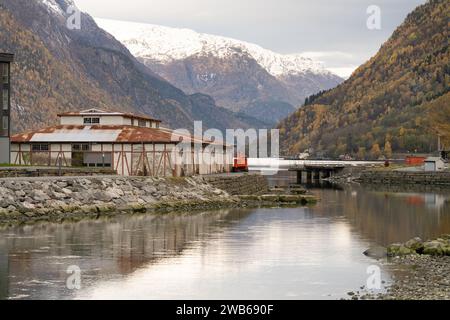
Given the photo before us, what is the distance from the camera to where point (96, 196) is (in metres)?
70.1

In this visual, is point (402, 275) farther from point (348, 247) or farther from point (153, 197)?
point (153, 197)

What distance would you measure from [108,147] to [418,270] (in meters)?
52.2

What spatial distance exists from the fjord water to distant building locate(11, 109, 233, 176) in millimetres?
13636

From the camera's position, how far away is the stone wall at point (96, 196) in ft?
207

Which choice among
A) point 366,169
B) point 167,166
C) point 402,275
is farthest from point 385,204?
point 366,169

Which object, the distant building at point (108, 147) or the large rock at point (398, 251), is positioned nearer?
the large rock at point (398, 251)

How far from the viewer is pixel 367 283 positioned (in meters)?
35.8

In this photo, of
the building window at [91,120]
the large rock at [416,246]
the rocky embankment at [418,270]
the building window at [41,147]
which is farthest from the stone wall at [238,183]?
the large rock at [416,246]

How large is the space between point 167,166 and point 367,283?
1982 inches

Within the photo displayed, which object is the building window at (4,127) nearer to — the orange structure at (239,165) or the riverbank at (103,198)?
the riverbank at (103,198)

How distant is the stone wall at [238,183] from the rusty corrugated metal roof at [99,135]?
5.34 meters

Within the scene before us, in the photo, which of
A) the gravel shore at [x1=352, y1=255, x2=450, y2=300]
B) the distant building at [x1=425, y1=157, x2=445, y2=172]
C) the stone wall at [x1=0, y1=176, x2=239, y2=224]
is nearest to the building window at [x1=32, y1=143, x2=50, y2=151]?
the stone wall at [x1=0, y1=176, x2=239, y2=224]

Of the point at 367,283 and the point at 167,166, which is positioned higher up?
the point at 167,166

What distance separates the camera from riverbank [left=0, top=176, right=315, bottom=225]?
6313cm
